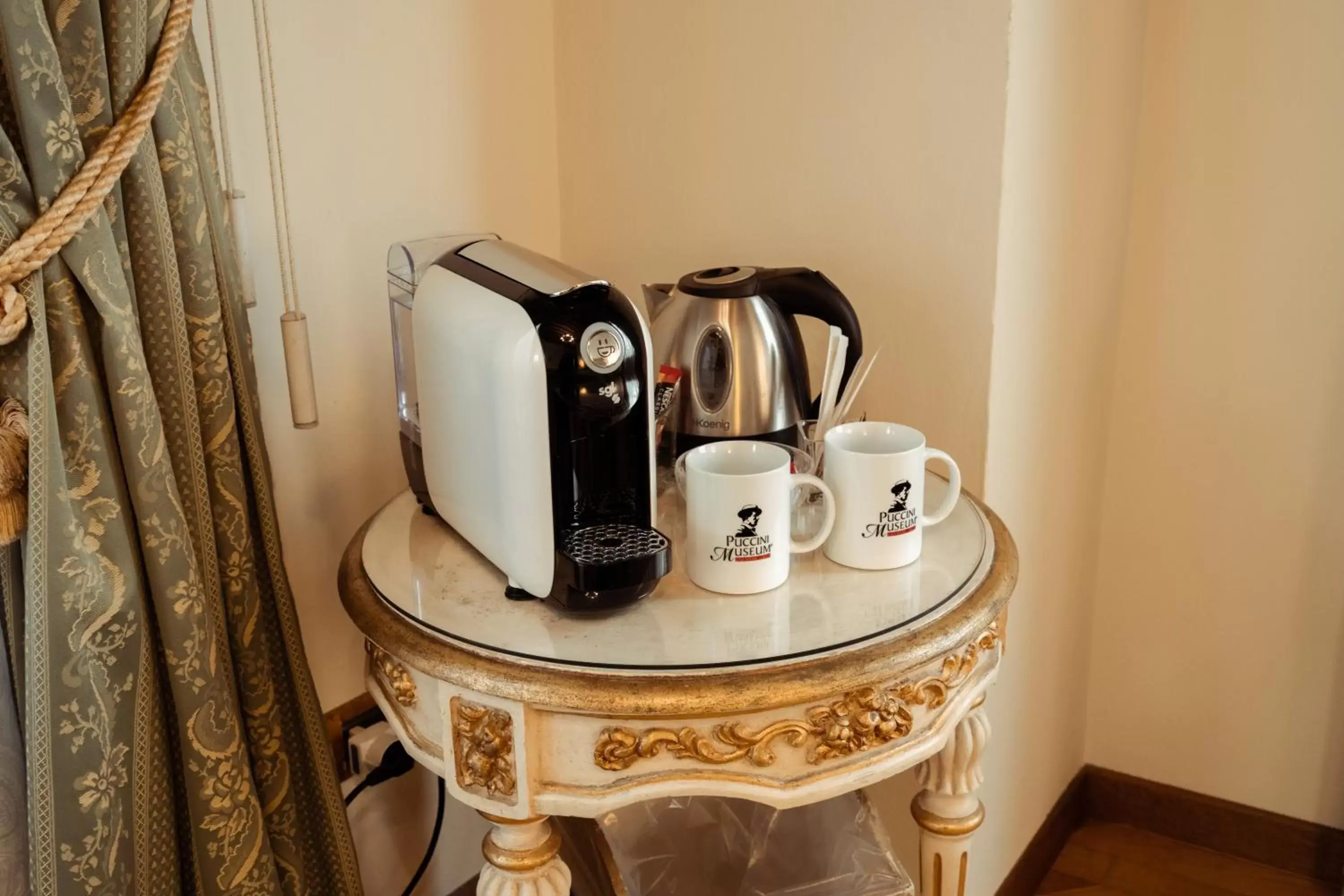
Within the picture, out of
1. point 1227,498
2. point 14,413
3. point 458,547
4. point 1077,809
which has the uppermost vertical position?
point 14,413

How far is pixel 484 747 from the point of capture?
77cm

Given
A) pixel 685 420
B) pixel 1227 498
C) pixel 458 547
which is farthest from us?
pixel 1227 498

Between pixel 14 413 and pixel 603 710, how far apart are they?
1.43 ft

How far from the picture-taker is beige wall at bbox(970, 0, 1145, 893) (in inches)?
43.4

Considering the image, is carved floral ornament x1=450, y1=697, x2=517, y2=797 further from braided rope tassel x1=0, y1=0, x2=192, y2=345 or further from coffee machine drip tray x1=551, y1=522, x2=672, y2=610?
braided rope tassel x1=0, y1=0, x2=192, y2=345

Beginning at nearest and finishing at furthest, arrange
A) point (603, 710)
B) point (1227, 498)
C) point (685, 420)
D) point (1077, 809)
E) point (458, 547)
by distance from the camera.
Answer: point (603, 710)
point (458, 547)
point (685, 420)
point (1227, 498)
point (1077, 809)

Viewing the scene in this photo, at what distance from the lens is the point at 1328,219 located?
129 cm

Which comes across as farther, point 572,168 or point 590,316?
point 572,168

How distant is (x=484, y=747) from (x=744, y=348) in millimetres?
427

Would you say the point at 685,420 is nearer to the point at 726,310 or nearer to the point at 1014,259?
the point at 726,310

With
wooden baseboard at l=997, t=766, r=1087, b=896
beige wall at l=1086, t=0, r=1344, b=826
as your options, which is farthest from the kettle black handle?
wooden baseboard at l=997, t=766, r=1087, b=896

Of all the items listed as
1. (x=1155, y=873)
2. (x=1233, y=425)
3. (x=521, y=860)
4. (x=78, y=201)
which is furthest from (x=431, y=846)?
(x=1233, y=425)

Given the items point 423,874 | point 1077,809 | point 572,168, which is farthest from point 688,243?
point 1077,809

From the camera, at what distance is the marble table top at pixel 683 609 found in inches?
30.0
